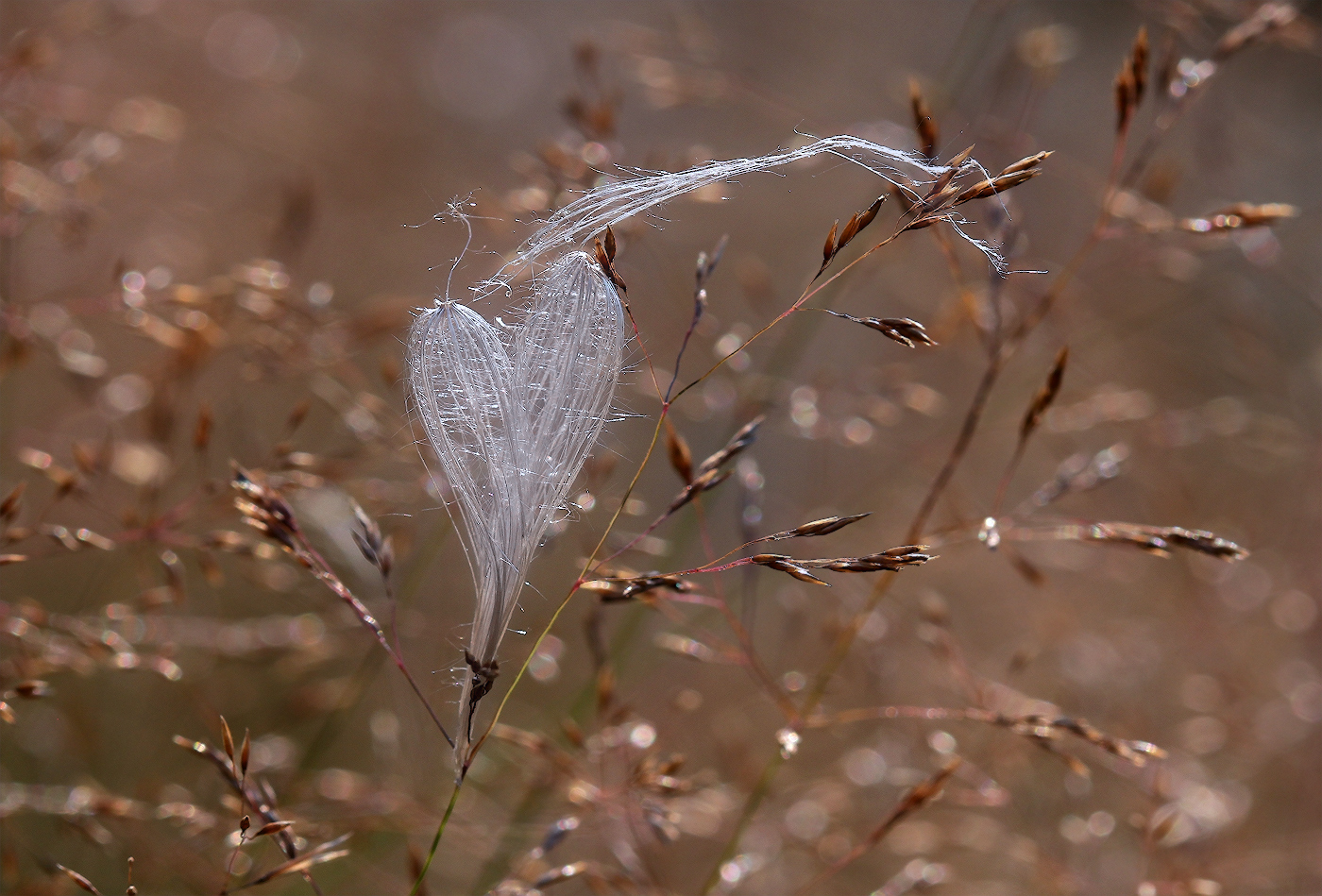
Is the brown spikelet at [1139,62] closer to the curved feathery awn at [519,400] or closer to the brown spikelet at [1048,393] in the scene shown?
the brown spikelet at [1048,393]

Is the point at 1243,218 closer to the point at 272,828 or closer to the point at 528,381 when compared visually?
the point at 528,381

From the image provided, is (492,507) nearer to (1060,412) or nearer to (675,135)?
(1060,412)

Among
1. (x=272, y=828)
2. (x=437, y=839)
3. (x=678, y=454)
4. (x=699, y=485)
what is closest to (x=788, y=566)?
(x=699, y=485)

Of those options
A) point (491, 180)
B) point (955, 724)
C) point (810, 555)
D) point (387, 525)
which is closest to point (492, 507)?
point (387, 525)

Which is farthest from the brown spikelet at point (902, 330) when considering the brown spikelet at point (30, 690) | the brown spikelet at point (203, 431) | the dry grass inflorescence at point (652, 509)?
the brown spikelet at point (30, 690)

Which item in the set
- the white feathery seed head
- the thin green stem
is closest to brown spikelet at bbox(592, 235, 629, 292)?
the white feathery seed head

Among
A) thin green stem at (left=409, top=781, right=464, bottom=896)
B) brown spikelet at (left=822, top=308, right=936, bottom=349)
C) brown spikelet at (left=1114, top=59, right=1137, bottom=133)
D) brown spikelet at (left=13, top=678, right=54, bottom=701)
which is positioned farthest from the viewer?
brown spikelet at (left=1114, top=59, right=1137, bottom=133)

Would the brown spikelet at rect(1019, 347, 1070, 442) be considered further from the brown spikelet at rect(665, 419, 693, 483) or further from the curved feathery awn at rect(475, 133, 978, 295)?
the brown spikelet at rect(665, 419, 693, 483)
